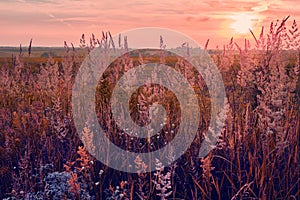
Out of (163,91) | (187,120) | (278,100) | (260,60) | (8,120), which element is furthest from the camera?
(8,120)

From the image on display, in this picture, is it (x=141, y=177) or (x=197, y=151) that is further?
(x=197, y=151)

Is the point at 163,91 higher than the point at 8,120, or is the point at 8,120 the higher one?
the point at 163,91

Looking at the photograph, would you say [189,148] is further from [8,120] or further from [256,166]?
[8,120]

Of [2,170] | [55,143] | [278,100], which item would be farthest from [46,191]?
[278,100]

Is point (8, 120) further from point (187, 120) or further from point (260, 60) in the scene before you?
point (260, 60)

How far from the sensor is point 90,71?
14.9ft

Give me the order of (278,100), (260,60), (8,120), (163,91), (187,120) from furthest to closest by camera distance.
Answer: (8,120) → (163,91) → (187,120) → (260,60) → (278,100)

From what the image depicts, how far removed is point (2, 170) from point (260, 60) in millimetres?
2605

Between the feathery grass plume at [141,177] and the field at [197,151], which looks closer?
the feathery grass plume at [141,177]

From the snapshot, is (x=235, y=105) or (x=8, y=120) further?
(x=8, y=120)

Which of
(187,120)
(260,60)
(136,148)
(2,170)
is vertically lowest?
(2,170)

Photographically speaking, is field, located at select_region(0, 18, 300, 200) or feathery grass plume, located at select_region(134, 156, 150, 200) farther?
field, located at select_region(0, 18, 300, 200)

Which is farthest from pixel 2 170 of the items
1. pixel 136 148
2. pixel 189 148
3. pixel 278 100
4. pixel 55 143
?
pixel 278 100

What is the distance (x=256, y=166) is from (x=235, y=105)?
98 centimetres
